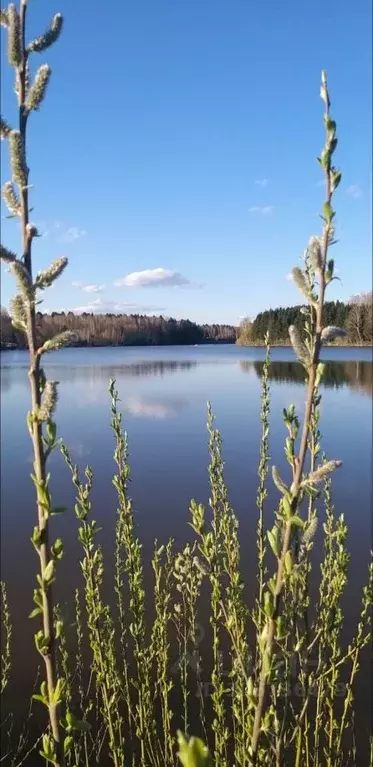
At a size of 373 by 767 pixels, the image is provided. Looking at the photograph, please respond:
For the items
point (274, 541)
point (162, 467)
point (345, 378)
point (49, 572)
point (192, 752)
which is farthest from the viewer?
point (345, 378)

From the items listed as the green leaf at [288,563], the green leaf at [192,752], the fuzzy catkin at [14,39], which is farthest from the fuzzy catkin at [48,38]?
the green leaf at [192,752]

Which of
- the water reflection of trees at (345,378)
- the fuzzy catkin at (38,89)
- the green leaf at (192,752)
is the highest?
the fuzzy catkin at (38,89)

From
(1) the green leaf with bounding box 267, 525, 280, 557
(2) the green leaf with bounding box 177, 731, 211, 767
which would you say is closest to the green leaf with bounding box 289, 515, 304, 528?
(1) the green leaf with bounding box 267, 525, 280, 557

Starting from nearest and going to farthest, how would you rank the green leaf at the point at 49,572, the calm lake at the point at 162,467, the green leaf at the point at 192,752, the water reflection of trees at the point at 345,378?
the green leaf at the point at 192,752
the green leaf at the point at 49,572
the calm lake at the point at 162,467
the water reflection of trees at the point at 345,378

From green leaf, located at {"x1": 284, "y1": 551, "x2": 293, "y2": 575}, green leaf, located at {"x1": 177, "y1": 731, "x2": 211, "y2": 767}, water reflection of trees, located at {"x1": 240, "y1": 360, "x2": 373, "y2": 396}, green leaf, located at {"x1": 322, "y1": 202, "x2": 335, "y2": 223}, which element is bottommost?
water reflection of trees, located at {"x1": 240, "y1": 360, "x2": 373, "y2": 396}

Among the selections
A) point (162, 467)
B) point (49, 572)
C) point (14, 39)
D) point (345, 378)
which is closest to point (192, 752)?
point (49, 572)

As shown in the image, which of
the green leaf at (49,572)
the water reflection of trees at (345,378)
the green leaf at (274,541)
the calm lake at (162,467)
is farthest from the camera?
the water reflection of trees at (345,378)

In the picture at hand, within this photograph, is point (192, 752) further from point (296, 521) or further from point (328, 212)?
point (328, 212)

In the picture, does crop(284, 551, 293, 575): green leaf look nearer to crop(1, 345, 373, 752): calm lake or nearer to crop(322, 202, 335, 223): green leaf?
crop(1, 345, 373, 752): calm lake

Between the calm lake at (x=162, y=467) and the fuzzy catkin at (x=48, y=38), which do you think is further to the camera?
the calm lake at (x=162, y=467)

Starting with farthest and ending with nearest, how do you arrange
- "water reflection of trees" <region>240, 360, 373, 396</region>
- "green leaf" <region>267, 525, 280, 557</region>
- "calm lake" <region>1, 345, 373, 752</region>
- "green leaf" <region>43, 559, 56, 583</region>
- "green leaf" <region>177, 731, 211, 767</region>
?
"water reflection of trees" <region>240, 360, 373, 396</region>
"calm lake" <region>1, 345, 373, 752</region>
"green leaf" <region>267, 525, 280, 557</region>
"green leaf" <region>43, 559, 56, 583</region>
"green leaf" <region>177, 731, 211, 767</region>

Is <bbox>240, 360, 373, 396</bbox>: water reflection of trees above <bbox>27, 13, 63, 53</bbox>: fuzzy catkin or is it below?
below

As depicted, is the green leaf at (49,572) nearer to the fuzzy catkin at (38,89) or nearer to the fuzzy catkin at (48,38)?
the fuzzy catkin at (38,89)

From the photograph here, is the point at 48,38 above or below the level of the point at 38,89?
above
